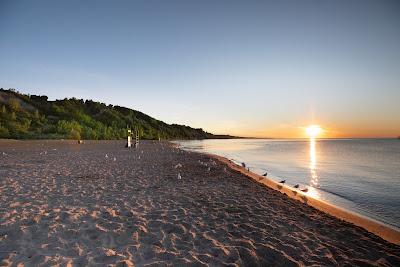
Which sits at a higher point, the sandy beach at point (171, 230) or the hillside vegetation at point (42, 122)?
the hillside vegetation at point (42, 122)

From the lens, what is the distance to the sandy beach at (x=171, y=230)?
5.60 m

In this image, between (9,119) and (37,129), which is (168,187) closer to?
(37,129)

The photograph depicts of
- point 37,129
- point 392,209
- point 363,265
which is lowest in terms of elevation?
point 392,209

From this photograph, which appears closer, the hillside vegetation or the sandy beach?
the sandy beach

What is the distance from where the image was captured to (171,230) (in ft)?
23.5

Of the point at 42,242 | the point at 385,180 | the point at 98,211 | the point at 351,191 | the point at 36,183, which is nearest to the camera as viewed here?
the point at 42,242

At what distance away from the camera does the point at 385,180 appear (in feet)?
72.8

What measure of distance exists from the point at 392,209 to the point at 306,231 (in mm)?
8852

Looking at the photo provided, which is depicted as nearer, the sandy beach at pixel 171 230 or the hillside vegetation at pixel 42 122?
the sandy beach at pixel 171 230

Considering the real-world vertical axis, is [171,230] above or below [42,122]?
below

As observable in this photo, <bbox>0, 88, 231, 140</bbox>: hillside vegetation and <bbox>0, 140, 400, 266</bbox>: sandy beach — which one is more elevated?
<bbox>0, 88, 231, 140</bbox>: hillside vegetation

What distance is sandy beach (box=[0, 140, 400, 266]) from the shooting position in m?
5.60

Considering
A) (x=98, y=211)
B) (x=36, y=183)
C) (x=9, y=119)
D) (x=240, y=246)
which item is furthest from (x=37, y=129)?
(x=240, y=246)

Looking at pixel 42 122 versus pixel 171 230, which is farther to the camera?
pixel 42 122
